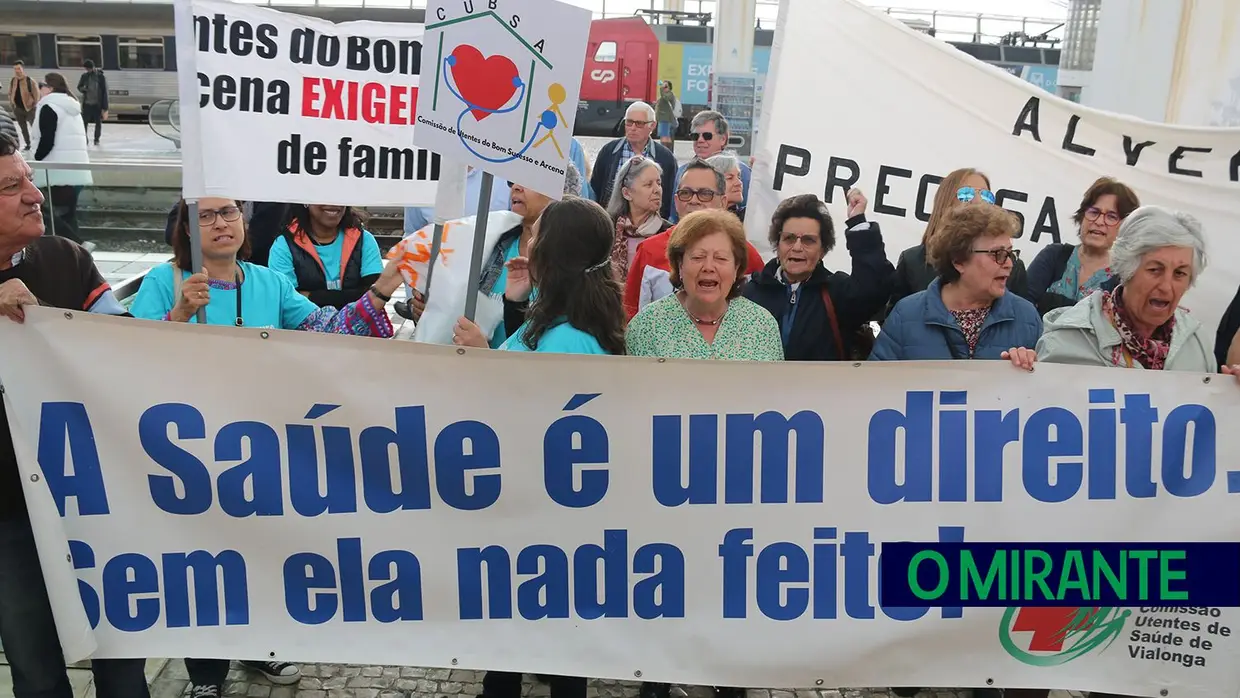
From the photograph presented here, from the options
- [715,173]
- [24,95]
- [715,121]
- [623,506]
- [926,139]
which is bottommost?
[623,506]

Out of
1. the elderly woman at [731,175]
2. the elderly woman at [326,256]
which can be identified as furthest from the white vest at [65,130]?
the elderly woman at [731,175]

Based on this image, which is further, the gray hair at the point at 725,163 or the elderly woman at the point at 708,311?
the gray hair at the point at 725,163

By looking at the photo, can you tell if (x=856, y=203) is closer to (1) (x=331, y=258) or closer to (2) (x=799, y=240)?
(2) (x=799, y=240)

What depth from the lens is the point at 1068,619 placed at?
9.53 feet

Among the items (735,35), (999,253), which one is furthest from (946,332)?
(735,35)

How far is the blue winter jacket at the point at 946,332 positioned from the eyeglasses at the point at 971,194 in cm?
76

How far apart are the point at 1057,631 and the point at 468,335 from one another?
1.82 m

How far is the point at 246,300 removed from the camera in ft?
11.4

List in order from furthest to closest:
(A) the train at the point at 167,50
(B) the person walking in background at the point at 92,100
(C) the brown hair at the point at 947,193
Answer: (A) the train at the point at 167,50
(B) the person walking in background at the point at 92,100
(C) the brown hair at the point at 947,193

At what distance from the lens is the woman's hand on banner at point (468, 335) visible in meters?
2.97

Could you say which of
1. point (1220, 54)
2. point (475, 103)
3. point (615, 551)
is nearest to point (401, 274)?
point (475, 103)

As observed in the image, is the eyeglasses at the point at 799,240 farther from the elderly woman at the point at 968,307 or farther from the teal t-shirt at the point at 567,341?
the teal t-shirt at the point at 567,341

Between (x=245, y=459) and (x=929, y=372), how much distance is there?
183cm

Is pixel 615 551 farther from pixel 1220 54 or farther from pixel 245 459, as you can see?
pixel 1220 54
